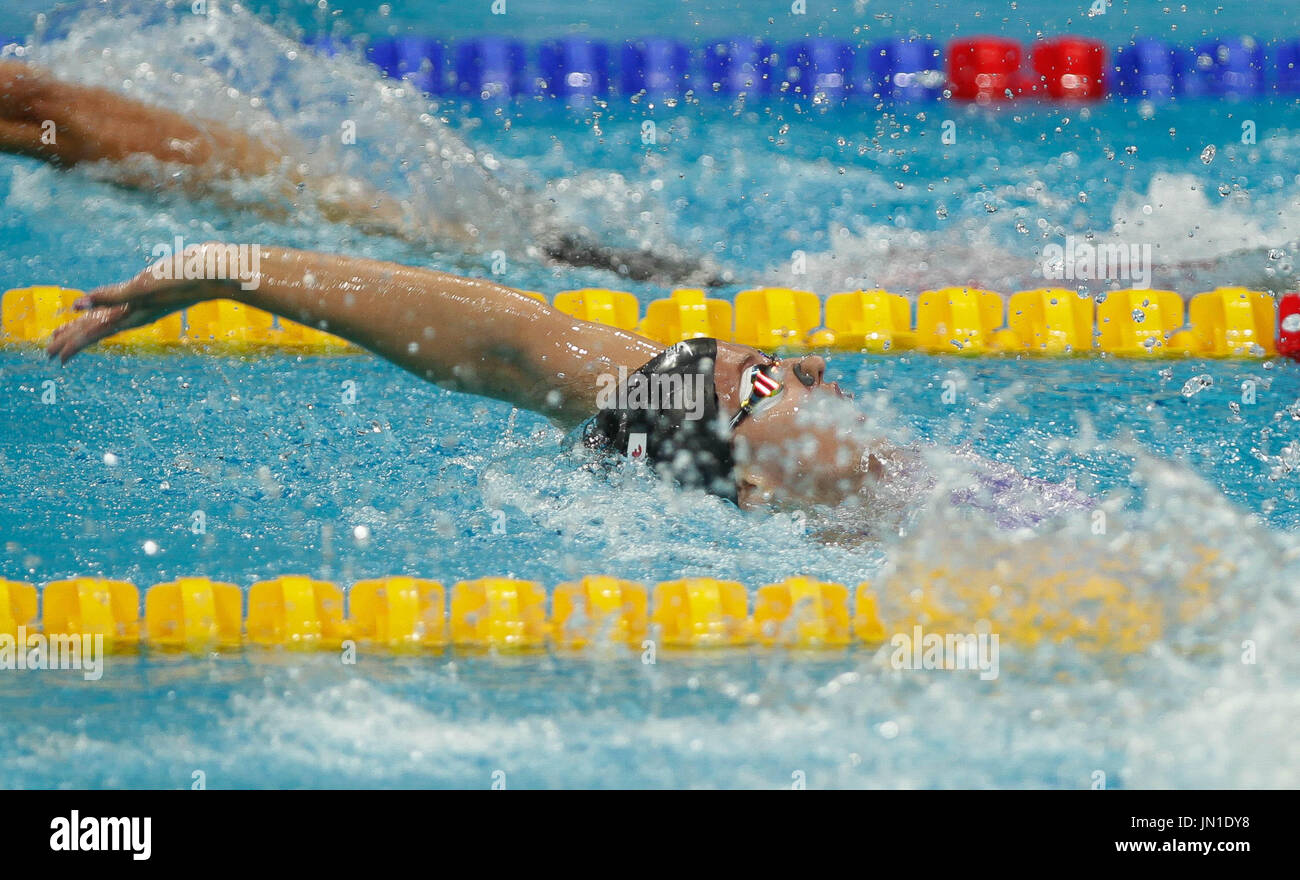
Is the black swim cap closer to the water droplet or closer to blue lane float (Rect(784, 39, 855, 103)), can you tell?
the water droplet

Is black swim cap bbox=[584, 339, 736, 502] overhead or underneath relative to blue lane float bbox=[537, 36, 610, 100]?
underneath

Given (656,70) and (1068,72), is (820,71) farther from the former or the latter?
(1068,72)

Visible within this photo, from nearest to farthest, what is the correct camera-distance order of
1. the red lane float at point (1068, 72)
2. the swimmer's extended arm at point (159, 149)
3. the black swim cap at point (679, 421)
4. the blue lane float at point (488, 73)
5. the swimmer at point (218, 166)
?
the black swim cap at point (679, 421)
the swimmer's extended arm at point (159, 149)
the swimmer at point (218, 166)
the red lane float at point (1068, 72)
the blue lane float at point (488, 73)

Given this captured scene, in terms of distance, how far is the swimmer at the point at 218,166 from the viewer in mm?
3643

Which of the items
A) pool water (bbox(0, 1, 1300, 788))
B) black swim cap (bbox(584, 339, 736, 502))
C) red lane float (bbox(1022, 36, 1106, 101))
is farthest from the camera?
red lane float (bbox(1022, 36, 1106, 101))

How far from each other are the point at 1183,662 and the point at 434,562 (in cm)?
137

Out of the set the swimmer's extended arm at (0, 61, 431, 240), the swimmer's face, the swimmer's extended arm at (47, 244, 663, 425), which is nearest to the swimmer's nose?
the swimmer's face

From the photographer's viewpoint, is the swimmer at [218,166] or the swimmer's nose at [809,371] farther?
the swimmer at [218,166]

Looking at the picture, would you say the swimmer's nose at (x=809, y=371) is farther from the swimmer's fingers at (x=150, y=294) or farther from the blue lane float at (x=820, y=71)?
the blue lane float at (x=820, y=71)

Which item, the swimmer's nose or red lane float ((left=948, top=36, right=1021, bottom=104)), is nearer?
the swimmer's nose

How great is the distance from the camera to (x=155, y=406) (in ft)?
11.0

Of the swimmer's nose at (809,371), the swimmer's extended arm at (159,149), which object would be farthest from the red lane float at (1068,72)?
the swimmer's nose at (809,371)

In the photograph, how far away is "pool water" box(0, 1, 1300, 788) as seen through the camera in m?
2.22

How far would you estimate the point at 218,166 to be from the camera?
407 centimetres
